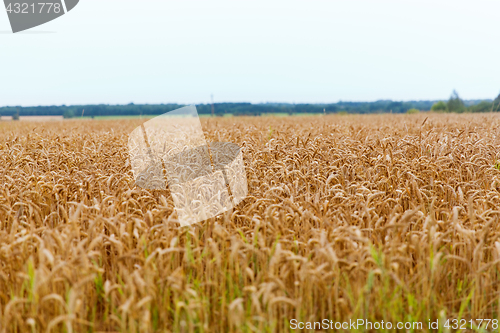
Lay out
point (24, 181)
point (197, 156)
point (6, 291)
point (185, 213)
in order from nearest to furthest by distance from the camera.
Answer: point (6, 291) < point (185, 213) < point (24, 181) < point (197, 156)

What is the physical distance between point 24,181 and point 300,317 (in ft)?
13.5

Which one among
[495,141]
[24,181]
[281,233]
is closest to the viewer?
[281,233]

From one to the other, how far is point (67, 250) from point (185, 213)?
49.1 inches

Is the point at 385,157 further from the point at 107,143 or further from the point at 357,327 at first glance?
the point at 107,143

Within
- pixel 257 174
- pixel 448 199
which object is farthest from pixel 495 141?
pixel 257 174

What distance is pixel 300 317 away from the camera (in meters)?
2.77

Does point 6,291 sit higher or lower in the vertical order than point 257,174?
lower

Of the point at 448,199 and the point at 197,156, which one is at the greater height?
the point at 197,156

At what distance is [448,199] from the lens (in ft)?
16.7

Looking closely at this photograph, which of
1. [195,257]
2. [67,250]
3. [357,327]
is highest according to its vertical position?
[67,250]

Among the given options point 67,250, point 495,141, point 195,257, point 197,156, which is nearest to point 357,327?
point 195,257

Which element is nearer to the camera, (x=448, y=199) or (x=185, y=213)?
(x=185, y=213)

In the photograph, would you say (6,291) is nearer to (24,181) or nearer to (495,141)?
(24,181)

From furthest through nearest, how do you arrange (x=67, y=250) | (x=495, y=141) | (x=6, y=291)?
(x=495, y=141) → (x=6, y=291) → (x=67, y=250)
